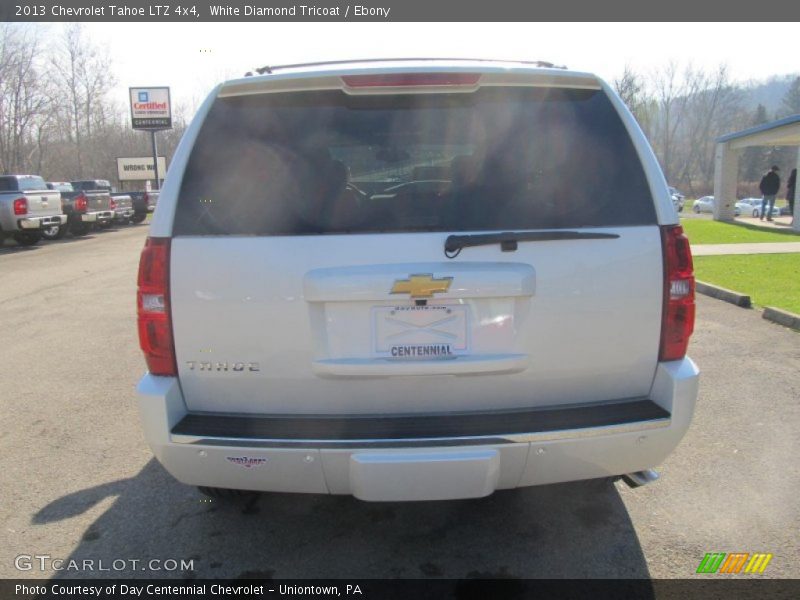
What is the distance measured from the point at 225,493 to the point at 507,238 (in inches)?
70.6

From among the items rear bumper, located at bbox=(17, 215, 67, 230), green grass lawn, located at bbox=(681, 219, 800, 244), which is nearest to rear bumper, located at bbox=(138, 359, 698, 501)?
green grass lawn, located at bbox=(681, 219, 800, 244)

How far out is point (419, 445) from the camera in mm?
2305

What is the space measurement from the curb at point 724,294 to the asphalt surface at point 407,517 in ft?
11.4

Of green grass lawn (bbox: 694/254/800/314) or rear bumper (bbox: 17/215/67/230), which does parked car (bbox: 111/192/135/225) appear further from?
green grass lawn (bbox: 694/254/800/314)

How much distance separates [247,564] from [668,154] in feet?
303

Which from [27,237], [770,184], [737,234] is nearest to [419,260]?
[737,234]

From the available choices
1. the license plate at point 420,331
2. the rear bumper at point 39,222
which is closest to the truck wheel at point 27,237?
the rear bumper at point 39,222

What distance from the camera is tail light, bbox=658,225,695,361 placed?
2488 millimetres

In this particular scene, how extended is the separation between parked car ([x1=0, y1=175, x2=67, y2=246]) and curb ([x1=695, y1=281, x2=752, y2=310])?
1837 cm

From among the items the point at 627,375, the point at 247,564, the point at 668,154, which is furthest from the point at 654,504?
the point at 668,154

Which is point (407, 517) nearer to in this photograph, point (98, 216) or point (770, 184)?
point (770, 184)

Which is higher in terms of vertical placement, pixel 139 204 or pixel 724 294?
pixel 724 294

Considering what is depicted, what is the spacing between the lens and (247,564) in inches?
110

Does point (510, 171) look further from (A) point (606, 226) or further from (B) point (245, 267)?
(B) point (245, 267)
